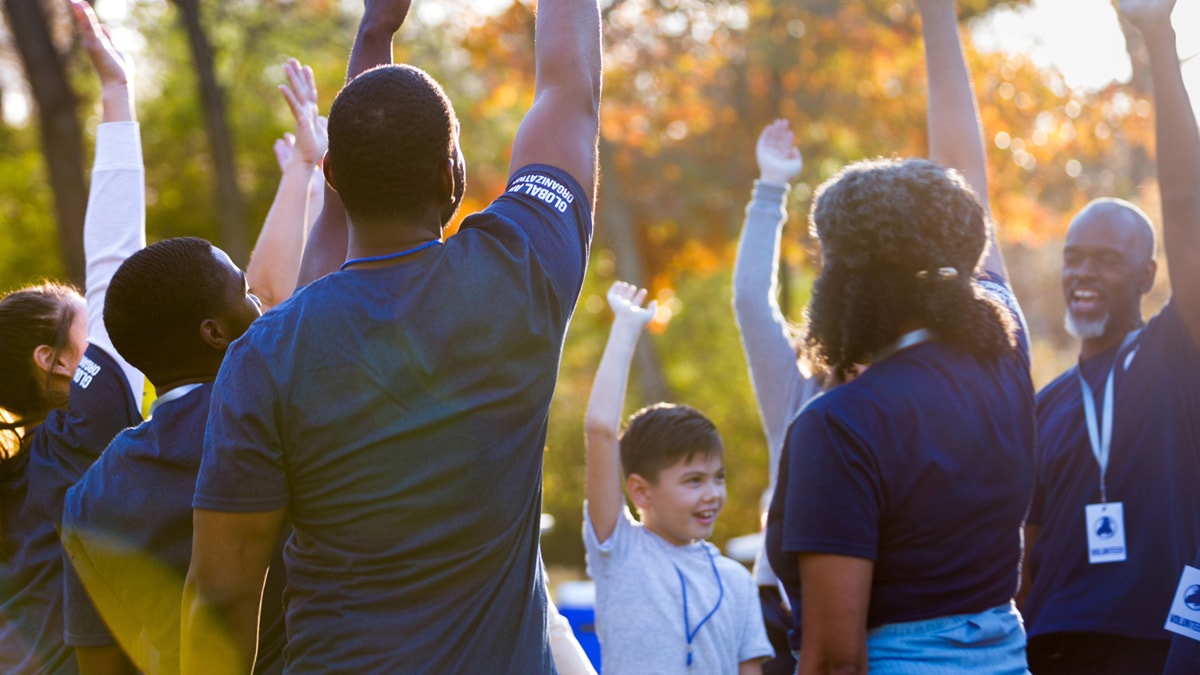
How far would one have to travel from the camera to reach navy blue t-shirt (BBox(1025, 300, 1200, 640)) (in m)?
3.39

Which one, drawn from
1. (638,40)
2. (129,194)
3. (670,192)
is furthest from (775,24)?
(129,194)

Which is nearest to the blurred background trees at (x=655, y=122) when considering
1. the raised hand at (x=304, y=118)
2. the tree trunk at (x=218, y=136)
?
the tree trunk at (x=218, y=136)

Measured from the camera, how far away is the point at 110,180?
123 inches

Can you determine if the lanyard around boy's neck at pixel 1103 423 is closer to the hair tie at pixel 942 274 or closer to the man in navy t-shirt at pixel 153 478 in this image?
the hair tie at pixel 942 274

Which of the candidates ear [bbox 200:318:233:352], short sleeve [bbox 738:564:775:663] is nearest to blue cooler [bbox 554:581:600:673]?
short sleeve [bbox 738:564:775:663]

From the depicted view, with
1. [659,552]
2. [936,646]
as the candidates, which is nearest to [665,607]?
[659,552]

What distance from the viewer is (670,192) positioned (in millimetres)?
12562

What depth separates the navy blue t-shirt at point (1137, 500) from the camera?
339 cm

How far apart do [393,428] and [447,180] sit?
18.2 inches

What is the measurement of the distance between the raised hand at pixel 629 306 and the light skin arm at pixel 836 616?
4.24 ft

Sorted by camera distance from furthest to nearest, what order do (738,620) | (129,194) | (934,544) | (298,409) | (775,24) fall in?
1. (775,24)
2. (738,620)
3. (129,194)
4. (934,544)
5. (298,409)

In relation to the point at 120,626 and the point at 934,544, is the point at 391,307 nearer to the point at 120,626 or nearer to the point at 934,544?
the point at 120,626

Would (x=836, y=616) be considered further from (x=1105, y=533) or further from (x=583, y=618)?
(x=583, y=618)

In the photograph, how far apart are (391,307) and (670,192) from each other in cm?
1080
